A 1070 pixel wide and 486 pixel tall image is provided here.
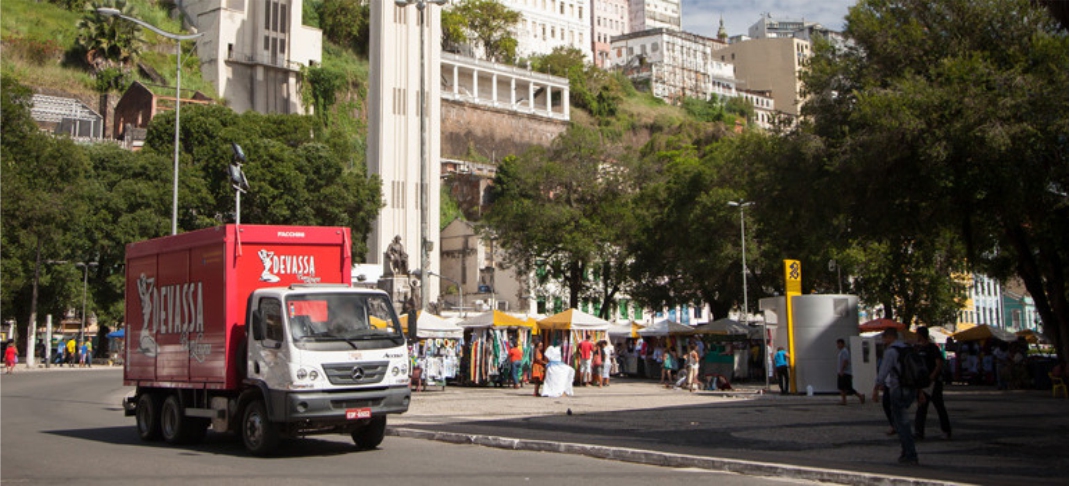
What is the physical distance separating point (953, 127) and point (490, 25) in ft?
300

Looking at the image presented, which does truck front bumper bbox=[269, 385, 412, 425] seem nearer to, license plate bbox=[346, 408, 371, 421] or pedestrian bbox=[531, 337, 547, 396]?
license plate bbox=[346, 408, 371, 421]

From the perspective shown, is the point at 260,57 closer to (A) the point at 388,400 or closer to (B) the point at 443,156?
(B) the point at 443,156

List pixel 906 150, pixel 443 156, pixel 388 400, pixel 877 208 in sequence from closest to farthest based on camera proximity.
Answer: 1. pixel 388 400
2. pixel 906 150
3. pixel 877 208
4. pixel 443 156

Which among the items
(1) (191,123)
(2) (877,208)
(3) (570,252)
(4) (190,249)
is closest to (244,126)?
(1) (191,123)

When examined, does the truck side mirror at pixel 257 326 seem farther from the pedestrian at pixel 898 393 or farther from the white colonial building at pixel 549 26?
the white colonial building at pixel 549 26

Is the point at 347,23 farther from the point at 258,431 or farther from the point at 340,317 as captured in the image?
the point at 258,431

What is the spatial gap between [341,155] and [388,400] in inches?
2313

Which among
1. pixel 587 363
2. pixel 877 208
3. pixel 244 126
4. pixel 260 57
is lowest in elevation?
pixel 587 363

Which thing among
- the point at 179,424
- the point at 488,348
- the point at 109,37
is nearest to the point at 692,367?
the point at 488,348

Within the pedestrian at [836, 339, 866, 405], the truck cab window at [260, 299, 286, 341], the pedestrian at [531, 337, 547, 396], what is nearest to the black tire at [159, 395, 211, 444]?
the truck cab window at [260, 299, 286, 341]

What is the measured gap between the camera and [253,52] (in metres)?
89.6

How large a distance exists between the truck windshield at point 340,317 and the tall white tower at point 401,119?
168 feet

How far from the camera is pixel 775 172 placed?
1204 inches

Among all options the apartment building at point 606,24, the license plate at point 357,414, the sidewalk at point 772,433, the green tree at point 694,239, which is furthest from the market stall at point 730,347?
the apartment building at point 606,24
